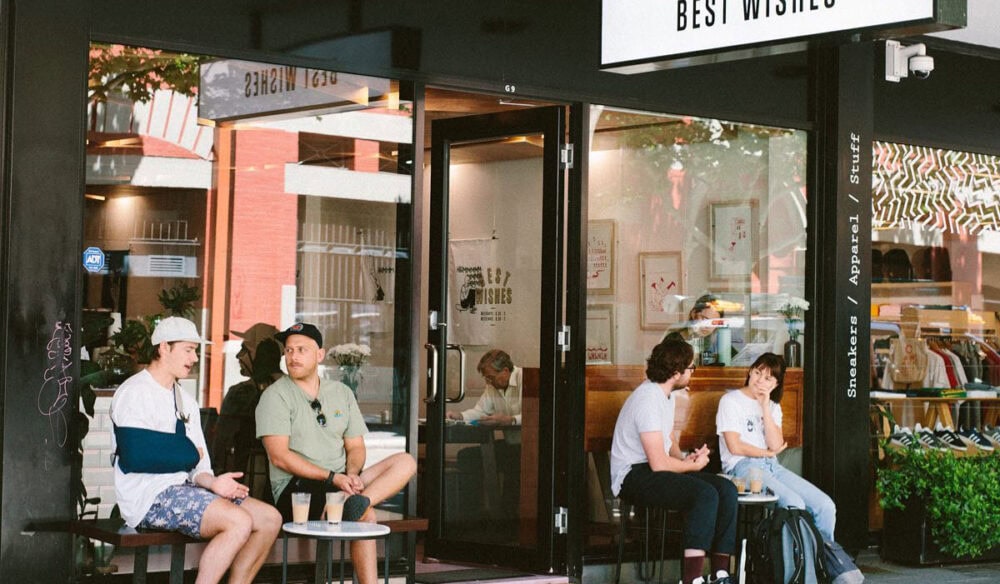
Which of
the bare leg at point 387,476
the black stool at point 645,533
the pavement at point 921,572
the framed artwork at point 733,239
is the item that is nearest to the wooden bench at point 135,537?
the bare leg at point 387,476

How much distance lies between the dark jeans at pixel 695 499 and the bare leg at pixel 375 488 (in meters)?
1.22

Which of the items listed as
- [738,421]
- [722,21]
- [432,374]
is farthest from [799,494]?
[722,21]

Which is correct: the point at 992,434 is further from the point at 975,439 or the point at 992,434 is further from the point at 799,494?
the point at 799,494

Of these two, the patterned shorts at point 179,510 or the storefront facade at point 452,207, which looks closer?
the patterned shorts at point 179,510

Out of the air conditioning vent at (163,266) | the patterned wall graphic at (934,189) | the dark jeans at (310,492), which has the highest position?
the patterned wall graphic at (934,189)

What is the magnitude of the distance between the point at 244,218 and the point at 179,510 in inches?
58.3

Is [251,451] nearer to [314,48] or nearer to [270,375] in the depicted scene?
[270,375]

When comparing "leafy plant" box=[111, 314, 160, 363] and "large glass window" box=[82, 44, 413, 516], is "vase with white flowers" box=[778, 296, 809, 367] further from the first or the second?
"leafy plant" box=[111, 314, 160, 363]

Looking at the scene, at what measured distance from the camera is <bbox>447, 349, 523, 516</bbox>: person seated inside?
7.20 metres

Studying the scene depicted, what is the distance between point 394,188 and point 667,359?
5.26ft

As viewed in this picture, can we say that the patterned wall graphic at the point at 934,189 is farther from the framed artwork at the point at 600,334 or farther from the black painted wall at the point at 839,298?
the framed artwork at the point at 600,334

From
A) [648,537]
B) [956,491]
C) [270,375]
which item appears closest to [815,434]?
[956,491]

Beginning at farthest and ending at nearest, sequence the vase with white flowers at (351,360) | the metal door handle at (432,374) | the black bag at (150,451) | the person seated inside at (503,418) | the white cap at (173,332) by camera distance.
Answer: the person seated inside at (503,418) → the metal door handle at (432,374) → the vase with white flowers at (351,360) → the white cap at (173,332) → the black bag at (150,451)

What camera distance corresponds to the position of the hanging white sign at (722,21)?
16.0 ft
